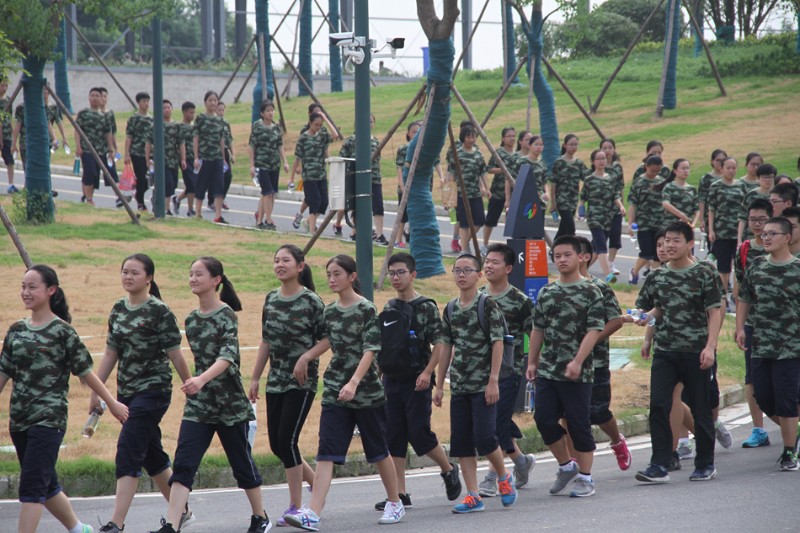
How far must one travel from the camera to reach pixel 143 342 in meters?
7.58

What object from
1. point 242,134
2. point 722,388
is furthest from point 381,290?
point 242,134

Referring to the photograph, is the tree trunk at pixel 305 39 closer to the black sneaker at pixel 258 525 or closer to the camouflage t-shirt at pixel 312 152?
the camouflage t-shirt at pixel 312 152

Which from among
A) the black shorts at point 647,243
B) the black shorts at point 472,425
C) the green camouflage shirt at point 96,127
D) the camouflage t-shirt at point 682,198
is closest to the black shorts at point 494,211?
the black shorts at point 647,243

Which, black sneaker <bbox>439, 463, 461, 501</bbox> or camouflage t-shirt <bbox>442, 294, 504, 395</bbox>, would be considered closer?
camouflage t-shirt <bbox>442, 294, 504, 395</bbox>

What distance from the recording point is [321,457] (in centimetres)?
777

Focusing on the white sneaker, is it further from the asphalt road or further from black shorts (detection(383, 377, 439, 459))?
black shorts (detection(383, 377, 439, 459))

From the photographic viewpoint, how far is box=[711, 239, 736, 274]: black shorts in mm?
15258

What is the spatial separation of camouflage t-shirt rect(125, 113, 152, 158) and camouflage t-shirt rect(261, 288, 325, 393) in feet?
43.9

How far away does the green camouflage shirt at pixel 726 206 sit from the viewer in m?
14.9

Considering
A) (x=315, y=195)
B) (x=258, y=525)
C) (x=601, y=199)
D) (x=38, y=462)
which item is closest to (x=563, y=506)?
(x=258, y=525)

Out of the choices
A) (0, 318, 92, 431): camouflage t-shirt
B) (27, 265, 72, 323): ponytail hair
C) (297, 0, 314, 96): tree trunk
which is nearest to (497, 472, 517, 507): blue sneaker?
(0, 318, 92, 431): camouflage t-shirt

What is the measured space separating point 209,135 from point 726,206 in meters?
8.86

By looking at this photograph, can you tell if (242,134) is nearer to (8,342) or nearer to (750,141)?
(750,141)

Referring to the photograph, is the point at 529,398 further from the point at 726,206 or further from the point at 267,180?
the point at 267,180
